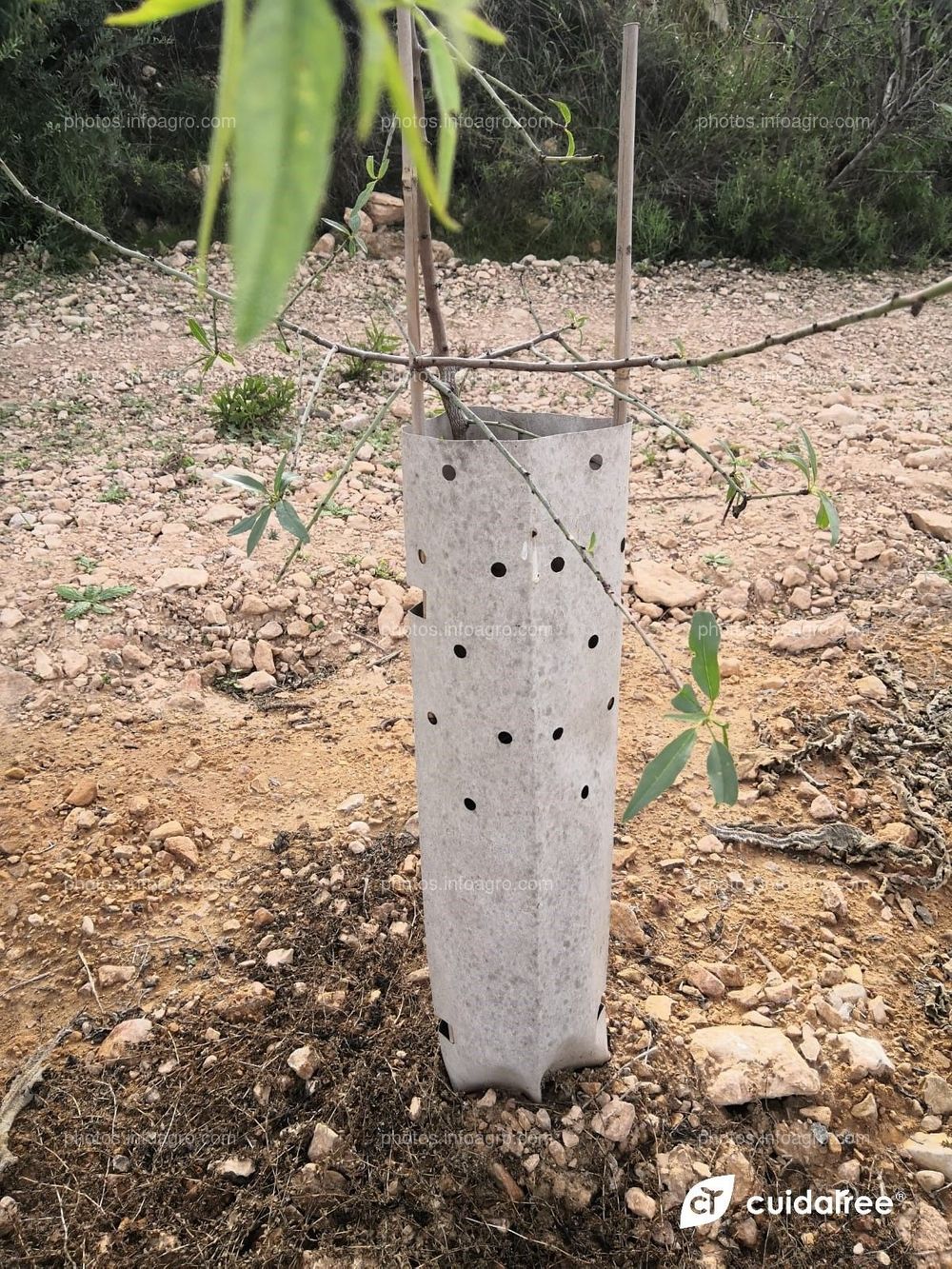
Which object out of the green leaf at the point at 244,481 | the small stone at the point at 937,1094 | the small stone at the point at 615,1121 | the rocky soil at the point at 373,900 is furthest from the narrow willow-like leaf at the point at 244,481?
the small stone at the point at 937,1094

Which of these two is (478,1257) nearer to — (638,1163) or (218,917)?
(638,1163)

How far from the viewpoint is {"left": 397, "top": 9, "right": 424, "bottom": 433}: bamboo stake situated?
2.79 ft

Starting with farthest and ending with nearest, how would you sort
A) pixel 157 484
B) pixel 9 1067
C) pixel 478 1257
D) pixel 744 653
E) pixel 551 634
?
pixel 157 484 < pixel 744 653 < pixel 9 1067 < pixel 478 1257 < pixel 551 634

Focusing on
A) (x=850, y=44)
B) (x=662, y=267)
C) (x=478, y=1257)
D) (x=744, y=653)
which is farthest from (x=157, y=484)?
(x=850, y=44)

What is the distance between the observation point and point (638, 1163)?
4.38ft

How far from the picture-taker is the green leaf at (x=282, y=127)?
221 millimetres

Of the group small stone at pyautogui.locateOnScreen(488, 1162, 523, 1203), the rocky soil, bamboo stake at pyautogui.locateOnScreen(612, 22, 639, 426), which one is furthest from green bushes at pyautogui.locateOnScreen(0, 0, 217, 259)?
small stone at pyautogui.locateOnScreen(488, 1162, 523, 1203)

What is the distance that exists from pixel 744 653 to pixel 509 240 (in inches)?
150

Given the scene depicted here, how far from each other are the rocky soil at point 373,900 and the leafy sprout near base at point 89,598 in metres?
0.03

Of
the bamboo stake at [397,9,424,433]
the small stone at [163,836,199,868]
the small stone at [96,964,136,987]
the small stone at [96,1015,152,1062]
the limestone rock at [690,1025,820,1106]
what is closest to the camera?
the bamboo stake at [397,9,424,433]

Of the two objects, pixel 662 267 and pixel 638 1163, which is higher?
pixel 662 267

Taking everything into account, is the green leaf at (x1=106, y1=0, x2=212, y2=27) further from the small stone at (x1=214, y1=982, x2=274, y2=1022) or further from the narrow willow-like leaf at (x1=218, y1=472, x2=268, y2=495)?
the small stone at (x1=214, y1=982, x2=274, y2=1022)

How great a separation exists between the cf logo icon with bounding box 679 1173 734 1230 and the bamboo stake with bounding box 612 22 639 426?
3.55ft

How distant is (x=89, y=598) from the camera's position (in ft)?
8.54
